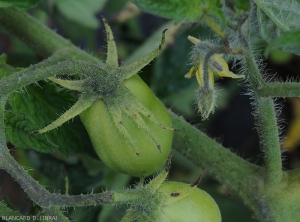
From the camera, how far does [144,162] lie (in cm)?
95

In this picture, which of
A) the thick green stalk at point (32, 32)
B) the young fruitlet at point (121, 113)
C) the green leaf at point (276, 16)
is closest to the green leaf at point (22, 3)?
the thick green stalk at point (32, 32)

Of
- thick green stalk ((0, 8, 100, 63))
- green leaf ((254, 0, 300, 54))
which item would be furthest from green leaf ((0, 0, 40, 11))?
green leaf ((254, 0, 300, 54))

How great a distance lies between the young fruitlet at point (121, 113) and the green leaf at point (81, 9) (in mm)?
687

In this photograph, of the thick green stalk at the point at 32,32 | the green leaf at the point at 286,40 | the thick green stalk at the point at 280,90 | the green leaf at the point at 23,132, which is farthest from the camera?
the thick green stalk at the point at 32,32

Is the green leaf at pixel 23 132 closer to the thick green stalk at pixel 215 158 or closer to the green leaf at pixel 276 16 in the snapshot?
the thick green stalk at pixel 215 158

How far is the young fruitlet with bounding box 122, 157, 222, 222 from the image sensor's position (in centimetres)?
87

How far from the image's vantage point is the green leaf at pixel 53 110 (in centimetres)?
102

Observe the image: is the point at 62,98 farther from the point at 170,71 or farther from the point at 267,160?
the point at 170,71

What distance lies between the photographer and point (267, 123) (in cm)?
92

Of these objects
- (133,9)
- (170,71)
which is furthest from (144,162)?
(133,9)

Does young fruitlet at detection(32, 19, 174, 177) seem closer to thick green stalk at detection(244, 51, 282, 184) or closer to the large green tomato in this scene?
the large green tomato

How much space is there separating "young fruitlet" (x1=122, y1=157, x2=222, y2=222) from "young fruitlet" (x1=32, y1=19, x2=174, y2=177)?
0.07 m

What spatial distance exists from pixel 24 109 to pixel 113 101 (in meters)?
0.22

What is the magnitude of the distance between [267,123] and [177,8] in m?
0.28
